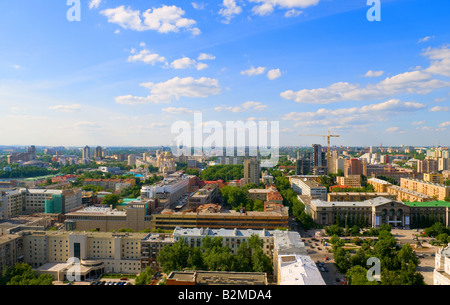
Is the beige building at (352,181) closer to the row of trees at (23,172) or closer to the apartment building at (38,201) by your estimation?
the apartment building at (38,201)

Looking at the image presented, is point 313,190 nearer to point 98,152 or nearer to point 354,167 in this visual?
point 354,167

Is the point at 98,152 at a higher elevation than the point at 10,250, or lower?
higher

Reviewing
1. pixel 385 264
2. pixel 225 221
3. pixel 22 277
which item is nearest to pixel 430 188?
pixel 385 264

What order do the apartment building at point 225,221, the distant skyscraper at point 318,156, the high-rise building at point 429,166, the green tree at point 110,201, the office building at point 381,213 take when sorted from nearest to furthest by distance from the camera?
1. the apartment building at point 225,221
2. the office building at point 381,213
3. the green tree at point 110,201
4. the high-rise building at point 429,166
5. the distant skyscraper at point 318,156

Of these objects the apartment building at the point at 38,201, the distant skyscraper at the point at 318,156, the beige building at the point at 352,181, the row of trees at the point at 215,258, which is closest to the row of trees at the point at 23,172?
the apartment building at the point at 38,201

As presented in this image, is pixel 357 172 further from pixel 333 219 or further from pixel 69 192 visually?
pixel 69 192
